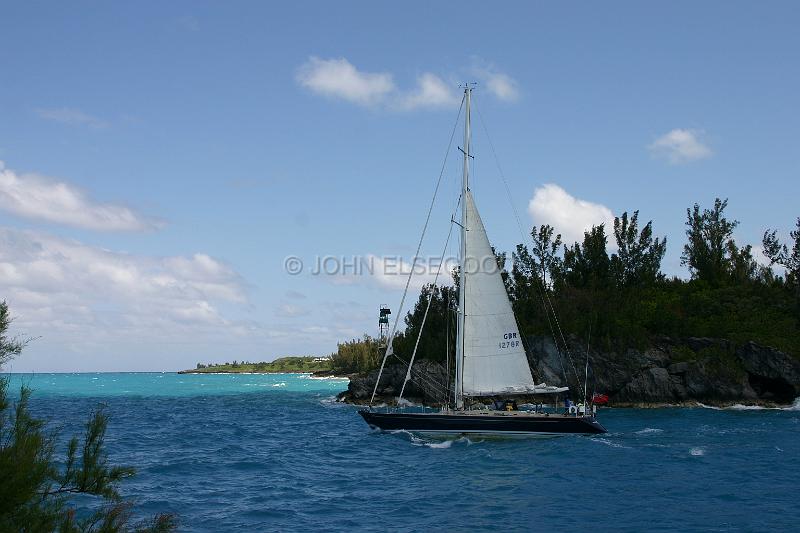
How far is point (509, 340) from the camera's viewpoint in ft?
136

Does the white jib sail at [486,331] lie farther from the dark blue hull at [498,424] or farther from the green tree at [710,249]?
the green tree at [710,249]

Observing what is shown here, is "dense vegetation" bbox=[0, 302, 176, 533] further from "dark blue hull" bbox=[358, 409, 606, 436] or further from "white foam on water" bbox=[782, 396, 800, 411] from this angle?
"white foam on water" bbox=[782, 396, 800, 411]

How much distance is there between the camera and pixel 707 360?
7656cm

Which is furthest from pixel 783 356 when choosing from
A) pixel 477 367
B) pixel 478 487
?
pixel 478 487

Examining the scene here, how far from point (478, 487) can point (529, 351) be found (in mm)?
57234

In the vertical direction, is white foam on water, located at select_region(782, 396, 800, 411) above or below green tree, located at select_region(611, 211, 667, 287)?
below

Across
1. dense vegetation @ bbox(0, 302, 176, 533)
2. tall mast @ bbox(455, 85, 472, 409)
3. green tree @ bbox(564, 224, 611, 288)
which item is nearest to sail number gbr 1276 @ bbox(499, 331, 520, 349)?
tall mast @ bbox(455, 85, 472, 409)

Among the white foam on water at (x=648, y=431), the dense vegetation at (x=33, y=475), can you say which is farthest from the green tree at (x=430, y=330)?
the dense vegetation at (x=33, y=475)

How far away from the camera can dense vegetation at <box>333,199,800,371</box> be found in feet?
274

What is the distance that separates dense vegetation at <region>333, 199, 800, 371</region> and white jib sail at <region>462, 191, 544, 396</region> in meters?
34.8

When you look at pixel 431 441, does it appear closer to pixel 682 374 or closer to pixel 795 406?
pixel 682 374

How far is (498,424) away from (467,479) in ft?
31.9

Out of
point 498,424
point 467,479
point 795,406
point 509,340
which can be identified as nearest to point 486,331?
point 509,340

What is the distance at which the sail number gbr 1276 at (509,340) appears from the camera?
41.3m
